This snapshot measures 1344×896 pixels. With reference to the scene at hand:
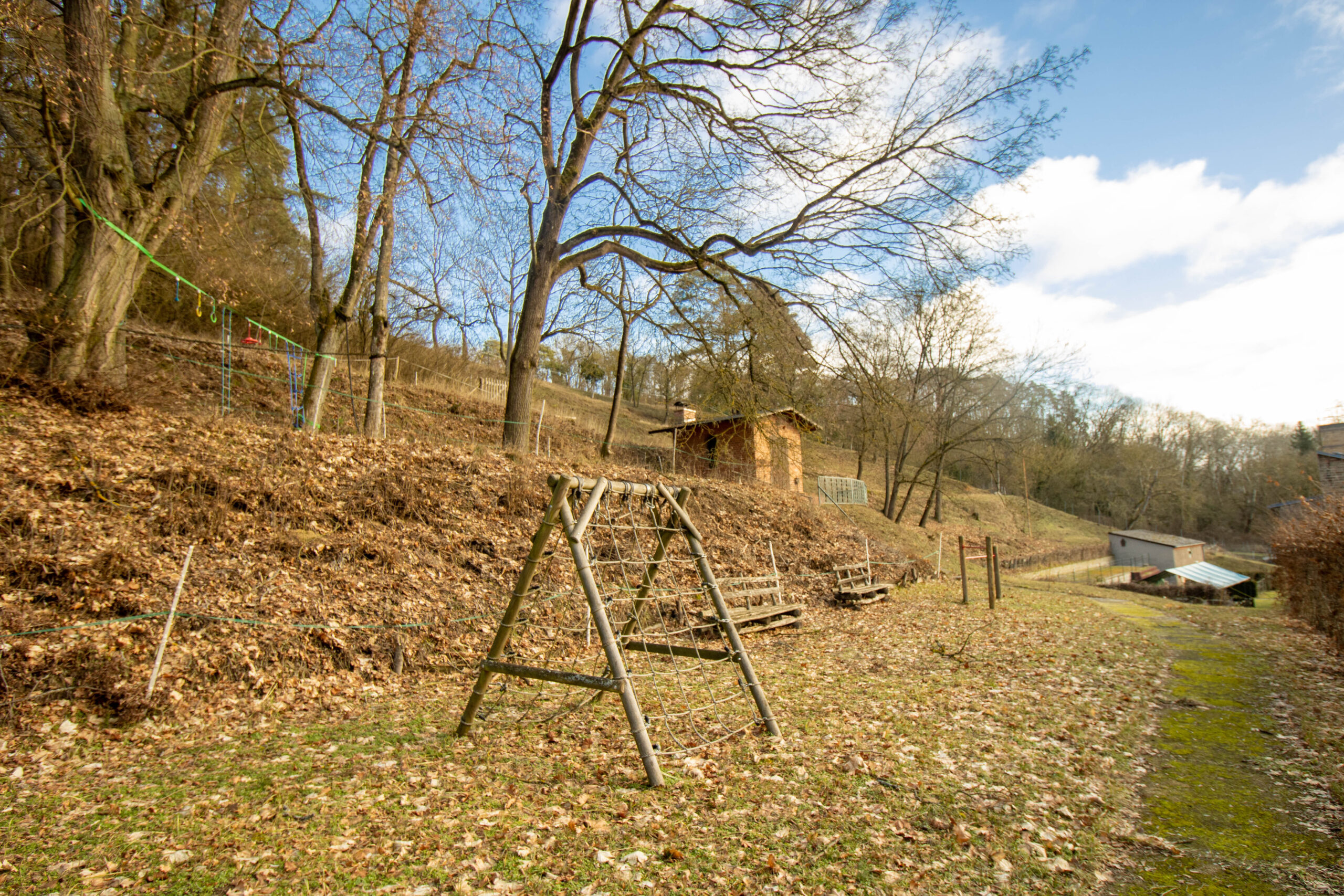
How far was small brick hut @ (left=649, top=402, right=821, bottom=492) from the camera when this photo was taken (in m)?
17.8

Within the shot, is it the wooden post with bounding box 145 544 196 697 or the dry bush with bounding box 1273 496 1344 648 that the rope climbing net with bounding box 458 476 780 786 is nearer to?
the wooden post with bounding box 145 544 196 697

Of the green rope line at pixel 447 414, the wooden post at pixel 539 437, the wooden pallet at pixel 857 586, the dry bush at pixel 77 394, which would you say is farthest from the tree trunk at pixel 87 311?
the wooden pallet at pixel 857 586

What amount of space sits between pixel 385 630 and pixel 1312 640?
13438mm

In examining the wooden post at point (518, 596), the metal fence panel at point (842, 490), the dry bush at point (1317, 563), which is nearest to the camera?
the wooden post at point (518, 596)

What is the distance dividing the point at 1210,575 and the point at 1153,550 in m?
11.1

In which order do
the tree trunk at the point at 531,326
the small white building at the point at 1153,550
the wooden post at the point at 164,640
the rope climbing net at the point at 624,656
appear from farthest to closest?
the small white building at the point at 1153,550
the tree trunk at the point at 531,326
the wooden post at the point at 164,640
the rope climbing net at the point at 624,656

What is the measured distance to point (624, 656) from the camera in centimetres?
663

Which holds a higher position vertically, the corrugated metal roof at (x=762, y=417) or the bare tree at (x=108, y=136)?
the bare tree at (x=108, y=136)

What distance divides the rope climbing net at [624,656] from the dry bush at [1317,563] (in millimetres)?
8684

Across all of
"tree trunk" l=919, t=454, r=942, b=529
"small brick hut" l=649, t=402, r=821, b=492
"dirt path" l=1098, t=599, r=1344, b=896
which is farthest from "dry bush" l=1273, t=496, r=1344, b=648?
"tree trunk" l=919, t=454, r=942, b=529

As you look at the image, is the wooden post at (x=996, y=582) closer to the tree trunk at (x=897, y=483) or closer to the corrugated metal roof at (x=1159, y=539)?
the tree trunk at (x=897, y=483)

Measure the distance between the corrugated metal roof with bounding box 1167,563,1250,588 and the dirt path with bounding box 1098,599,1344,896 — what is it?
23775 millimetres

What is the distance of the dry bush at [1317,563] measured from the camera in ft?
30.2

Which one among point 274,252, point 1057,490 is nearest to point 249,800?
point 274,252
